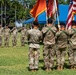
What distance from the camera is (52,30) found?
12109 millimetres

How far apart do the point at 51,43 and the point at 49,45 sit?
0.11 metres

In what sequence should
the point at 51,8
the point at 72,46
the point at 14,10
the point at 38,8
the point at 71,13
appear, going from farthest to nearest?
1. the point at 14,10
2. the point at 51,8
3. the point at 71,13
4. the point at 38,8
5. the point at 72,46

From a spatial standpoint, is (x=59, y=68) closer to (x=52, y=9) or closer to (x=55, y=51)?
(x=55, y=51)

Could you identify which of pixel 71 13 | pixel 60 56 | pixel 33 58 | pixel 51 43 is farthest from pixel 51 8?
pixel 33 58

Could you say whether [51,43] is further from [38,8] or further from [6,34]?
[6,34]

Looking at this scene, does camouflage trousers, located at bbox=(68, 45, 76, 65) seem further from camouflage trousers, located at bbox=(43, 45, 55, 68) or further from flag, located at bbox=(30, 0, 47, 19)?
flag, located at bbox=(30, 0, 47, 19)

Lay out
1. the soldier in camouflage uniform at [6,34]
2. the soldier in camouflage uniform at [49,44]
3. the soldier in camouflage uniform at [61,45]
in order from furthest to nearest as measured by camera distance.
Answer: the soldier in camouflage uniform at [6,34] < the soldier in camouflage uniform at [61,45] < the soldier in camouflage uniform at [49,44]

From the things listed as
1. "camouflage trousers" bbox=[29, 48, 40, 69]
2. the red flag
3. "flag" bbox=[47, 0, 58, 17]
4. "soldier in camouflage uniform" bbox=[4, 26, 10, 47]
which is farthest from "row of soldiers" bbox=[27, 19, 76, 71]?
"soldier in camouflage uniform" bbox=[4, 26, 10, 47]

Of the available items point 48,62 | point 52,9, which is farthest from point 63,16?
point 48,62

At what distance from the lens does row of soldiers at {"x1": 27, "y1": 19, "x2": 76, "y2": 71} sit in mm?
11938

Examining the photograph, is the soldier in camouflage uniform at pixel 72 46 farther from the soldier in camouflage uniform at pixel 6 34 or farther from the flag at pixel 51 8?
the soldier in camouflage uniform at pixel 6 34

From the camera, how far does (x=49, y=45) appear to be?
39.6 ft

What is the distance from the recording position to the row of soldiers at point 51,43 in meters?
11.9

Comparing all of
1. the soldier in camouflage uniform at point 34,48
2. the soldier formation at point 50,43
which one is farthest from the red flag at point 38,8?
the soldier in camouflage uniform at point 34,48
